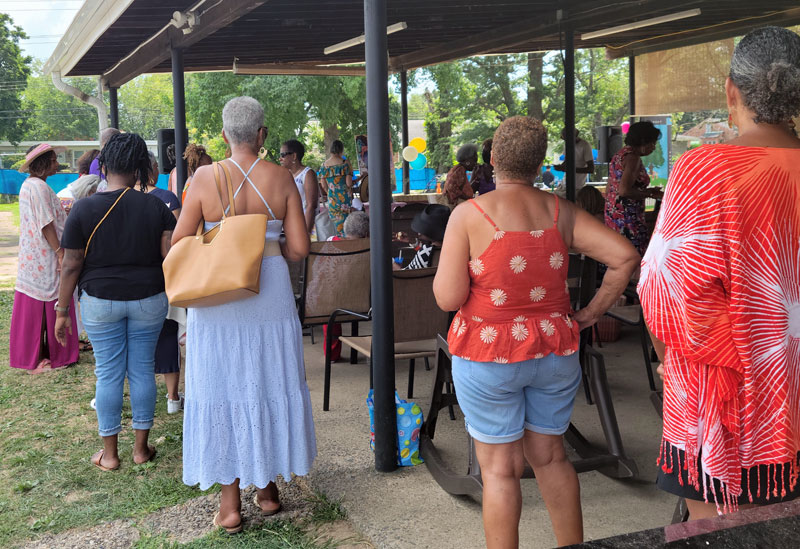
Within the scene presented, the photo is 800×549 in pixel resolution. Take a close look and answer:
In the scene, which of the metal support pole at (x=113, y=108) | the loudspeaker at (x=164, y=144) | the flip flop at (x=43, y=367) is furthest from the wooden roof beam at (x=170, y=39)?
the flip flop at (x=43, y=367)

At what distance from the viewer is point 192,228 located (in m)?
3.17

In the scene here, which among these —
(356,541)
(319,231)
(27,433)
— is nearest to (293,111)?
(319,231)

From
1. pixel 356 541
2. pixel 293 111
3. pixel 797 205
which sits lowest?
pixel 356 541

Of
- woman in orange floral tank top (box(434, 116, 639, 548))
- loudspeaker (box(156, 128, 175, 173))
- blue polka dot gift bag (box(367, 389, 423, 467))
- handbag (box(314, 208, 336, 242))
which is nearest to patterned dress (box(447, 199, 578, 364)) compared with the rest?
woman in orange floral tank top (box(434, 116, 639, 548))

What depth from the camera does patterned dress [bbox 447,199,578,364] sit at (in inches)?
96.7

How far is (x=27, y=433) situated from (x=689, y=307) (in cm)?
434

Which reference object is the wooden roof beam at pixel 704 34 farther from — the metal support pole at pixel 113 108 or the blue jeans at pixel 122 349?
the blue jeans at pixel 122 349

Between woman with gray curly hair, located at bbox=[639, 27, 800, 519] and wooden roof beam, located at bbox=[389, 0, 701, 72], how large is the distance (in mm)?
6063

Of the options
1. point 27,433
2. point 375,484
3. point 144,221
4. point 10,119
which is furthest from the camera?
point 10,119

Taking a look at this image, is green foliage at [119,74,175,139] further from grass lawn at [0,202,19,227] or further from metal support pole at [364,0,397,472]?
metal support pole at [364,0,397,472]

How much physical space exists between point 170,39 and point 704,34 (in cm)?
687

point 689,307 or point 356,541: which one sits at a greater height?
point 689,307

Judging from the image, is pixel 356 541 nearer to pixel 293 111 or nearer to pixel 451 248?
pixel 451 248

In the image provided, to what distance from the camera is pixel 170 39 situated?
7.23m
